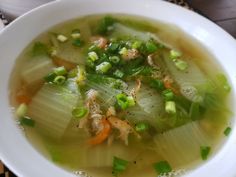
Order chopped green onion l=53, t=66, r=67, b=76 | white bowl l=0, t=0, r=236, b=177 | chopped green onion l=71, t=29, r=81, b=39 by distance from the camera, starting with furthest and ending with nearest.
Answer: chopped green onion l=71, t=29, r=81, b=39 → chopped green onion l=53, t=66, r=67, b=76 → white bowl l=0, t=0, r=236, b=177

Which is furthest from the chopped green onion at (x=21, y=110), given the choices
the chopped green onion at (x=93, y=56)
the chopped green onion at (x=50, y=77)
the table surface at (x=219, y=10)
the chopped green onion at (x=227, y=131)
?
the table surface at (x=219, y=10)

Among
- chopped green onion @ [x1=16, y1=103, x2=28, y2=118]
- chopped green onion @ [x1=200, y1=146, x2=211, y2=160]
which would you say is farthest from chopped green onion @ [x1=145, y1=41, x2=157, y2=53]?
chopped green onion @ [x1=16, y1=103, x2=28, y2=118]

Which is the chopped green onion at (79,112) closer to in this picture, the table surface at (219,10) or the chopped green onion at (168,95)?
the chopped green onion at (168,95)

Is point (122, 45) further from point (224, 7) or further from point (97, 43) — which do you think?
point (224, 7)

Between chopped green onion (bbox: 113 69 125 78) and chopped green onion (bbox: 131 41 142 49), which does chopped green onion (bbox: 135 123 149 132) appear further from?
chopped green onion (bbox: 131 41 142 49)

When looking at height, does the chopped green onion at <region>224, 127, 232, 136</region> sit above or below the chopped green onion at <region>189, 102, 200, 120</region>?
below
